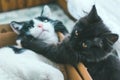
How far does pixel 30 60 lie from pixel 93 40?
1.10 ft

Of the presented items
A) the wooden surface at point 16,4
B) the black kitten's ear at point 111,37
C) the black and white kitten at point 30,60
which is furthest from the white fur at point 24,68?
the wooden surface at point 16,4

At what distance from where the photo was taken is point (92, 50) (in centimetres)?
113

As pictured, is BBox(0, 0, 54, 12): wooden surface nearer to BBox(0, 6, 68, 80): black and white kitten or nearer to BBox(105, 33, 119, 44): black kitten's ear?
BBox(0, 6, 68, 80): black and white kitten

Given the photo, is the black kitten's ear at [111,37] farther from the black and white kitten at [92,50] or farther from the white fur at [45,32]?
the white fur at [45,32]

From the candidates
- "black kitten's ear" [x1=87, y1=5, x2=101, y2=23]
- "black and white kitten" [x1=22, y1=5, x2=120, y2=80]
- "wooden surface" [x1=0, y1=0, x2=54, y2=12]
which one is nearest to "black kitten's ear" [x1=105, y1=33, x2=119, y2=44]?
"black and white kitten" [x1=22, y1=5, x2=120, y2=80]

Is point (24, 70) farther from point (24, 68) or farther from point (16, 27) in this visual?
point (16, 27)

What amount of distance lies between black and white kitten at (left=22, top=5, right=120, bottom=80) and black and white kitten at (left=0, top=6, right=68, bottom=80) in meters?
0.09

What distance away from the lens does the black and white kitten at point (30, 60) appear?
108 centimetres

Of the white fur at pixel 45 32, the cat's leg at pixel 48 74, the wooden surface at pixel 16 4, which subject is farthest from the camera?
the wooden surface at pixel 16 4

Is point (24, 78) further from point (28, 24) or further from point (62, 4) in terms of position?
point (62, 4)

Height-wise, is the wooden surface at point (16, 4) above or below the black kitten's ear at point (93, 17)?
below

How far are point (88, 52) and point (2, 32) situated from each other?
2.01 ft

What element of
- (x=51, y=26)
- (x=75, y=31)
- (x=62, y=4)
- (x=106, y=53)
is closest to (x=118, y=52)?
(x=106, y=53)

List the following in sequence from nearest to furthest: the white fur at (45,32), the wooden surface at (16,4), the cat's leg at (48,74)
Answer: the cat's leg at (48,74) → the white fur at (45,32) → the wooden surface at (16,4)
